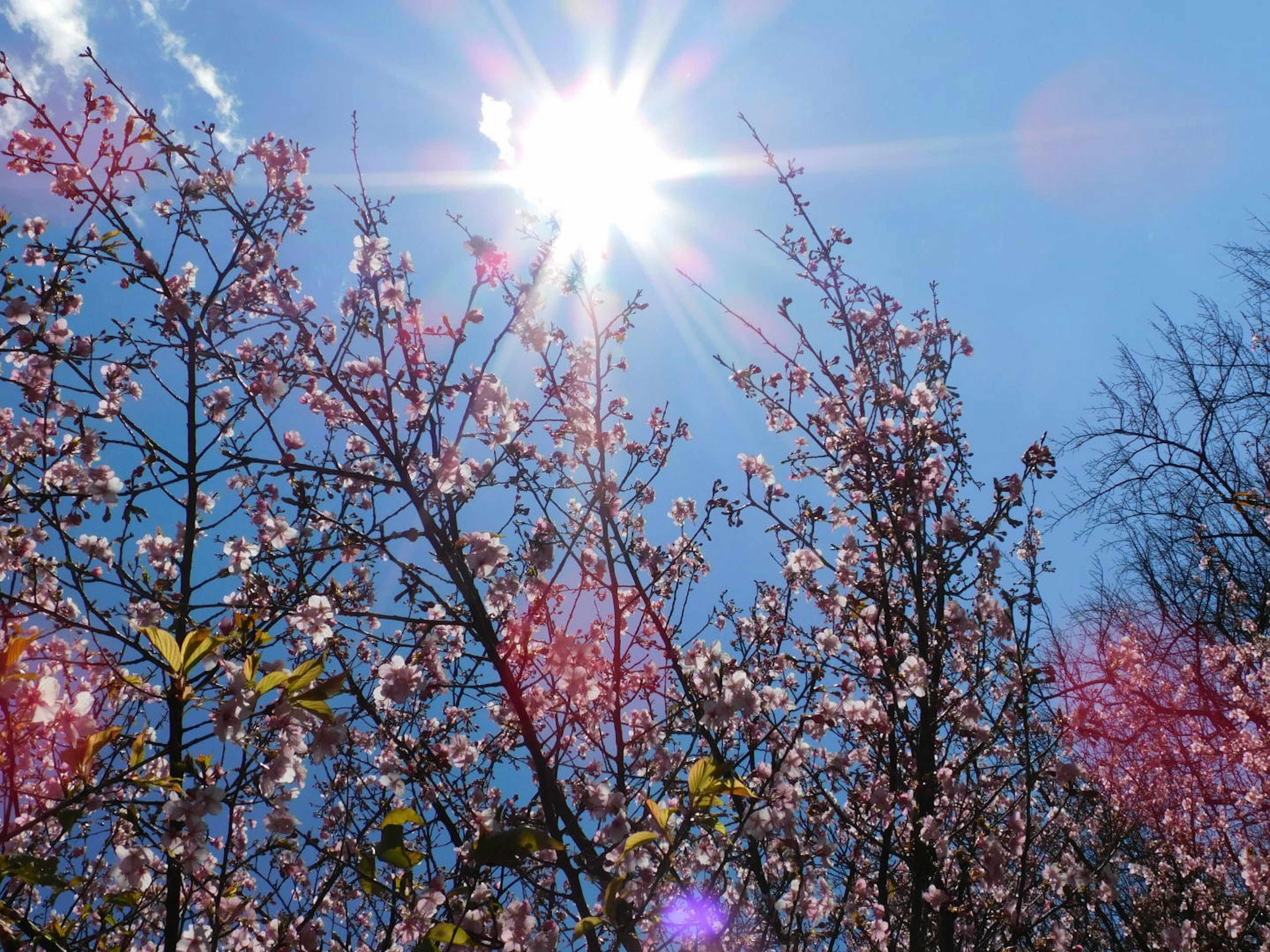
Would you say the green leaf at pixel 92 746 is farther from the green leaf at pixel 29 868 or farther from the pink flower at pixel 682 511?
the pink flower at pixel 682 511

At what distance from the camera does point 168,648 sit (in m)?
1.32

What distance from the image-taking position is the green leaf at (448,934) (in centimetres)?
127

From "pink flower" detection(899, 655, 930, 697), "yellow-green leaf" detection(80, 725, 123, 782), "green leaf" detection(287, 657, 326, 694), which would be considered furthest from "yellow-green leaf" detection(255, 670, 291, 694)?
"pink flower" detection(899, 655, 930, 697)

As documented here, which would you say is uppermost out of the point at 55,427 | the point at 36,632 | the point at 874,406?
the point at 874,406

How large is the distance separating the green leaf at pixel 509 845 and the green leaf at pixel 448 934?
6.2 inches

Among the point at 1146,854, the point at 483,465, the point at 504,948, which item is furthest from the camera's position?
the point at 1146,854

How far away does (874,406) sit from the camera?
504cm

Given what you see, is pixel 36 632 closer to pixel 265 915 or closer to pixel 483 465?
pixel 483 465

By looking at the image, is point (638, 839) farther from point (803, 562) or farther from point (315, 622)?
point (803, 562)

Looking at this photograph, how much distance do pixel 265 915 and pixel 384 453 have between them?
4301 mm

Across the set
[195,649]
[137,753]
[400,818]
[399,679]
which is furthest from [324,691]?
[399,679]

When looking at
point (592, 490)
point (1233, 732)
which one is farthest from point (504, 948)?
point (1233, 732)

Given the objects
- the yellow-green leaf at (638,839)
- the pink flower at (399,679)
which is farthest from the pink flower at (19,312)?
the yellow-green leaf at (638,839)

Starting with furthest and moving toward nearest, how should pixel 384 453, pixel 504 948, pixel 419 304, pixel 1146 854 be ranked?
pixel 1146 854, pixel 419 304, pixel 384 453, pixel 504 948
